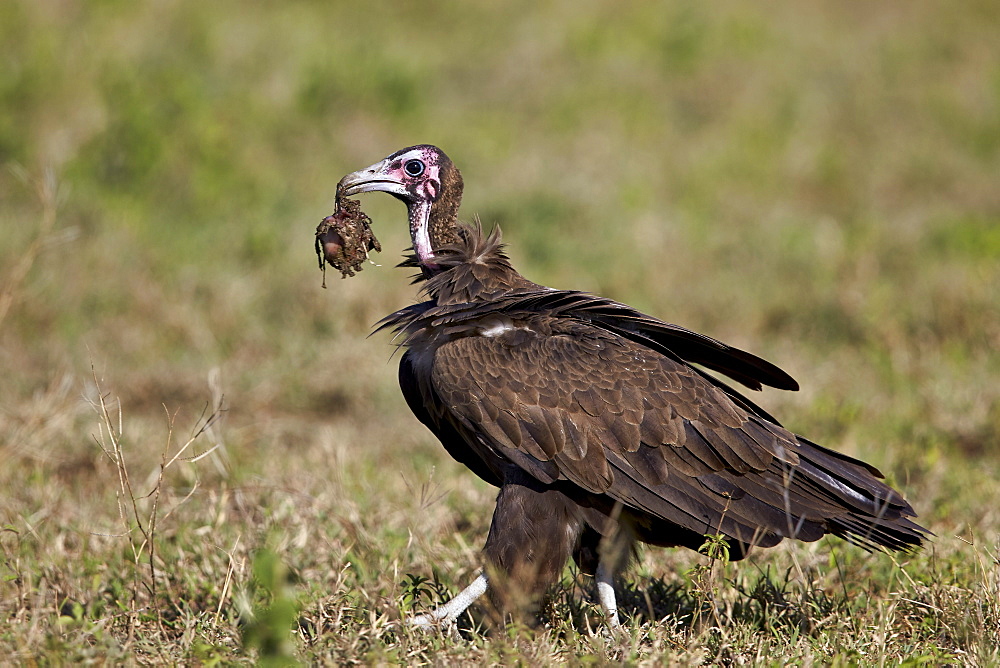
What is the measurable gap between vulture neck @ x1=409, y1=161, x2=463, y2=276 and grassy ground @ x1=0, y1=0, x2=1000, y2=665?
933 millimetres

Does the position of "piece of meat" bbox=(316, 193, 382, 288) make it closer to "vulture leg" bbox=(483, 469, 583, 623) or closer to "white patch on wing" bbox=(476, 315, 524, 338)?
"white patch on wing" bbox=(476, 315, 524, 338)

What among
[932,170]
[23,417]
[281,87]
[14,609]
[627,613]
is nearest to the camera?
[14,609]

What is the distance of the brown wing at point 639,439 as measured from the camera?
339 centimetres

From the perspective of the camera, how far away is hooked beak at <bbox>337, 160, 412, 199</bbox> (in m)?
3.82

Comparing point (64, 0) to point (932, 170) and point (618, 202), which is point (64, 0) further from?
point (932, 170)

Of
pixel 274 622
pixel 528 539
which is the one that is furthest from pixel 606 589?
pixel 274 622

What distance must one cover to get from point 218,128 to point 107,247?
6.05 ft

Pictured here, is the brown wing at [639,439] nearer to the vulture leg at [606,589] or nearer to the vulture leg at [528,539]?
the vulture leg at [528,539]

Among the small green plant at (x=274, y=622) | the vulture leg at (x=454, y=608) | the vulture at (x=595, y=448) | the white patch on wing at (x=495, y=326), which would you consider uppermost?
the white patch on wing at (x=495, y=326)

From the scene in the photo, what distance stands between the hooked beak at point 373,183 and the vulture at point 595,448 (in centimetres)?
39

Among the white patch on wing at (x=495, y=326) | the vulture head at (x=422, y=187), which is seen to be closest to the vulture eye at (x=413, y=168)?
the vulture head at (x=422, y=187)

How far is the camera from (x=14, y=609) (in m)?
3.35

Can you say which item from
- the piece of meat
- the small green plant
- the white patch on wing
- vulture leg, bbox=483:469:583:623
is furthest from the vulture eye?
the small green plant

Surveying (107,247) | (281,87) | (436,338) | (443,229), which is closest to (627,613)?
(436,338)
